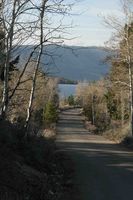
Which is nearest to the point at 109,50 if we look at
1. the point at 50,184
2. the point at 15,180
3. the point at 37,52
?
the point at 37,52

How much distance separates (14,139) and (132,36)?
905 inches

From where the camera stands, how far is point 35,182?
44.6 feet

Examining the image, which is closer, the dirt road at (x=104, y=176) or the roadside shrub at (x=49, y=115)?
the dirt road at (x=104, y=176)

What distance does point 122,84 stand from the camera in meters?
42.5

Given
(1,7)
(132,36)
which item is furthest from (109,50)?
(1,7)

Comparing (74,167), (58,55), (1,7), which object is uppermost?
(1,7)

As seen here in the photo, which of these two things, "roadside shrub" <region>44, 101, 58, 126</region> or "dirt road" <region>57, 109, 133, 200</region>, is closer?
"dirt road" <region>57, 109, 133, 200</region>

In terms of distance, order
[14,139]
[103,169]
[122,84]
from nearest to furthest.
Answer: [14,139] < [103,169] < [122,84]

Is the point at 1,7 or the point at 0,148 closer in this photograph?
the point at 0,148

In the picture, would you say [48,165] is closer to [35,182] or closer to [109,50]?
[35,182]

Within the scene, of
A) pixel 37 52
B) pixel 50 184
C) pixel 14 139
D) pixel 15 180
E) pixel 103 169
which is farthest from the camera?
pixel 37 52

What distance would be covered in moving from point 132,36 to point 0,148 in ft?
85.3

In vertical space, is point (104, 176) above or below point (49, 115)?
above

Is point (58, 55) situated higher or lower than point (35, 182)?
higher
